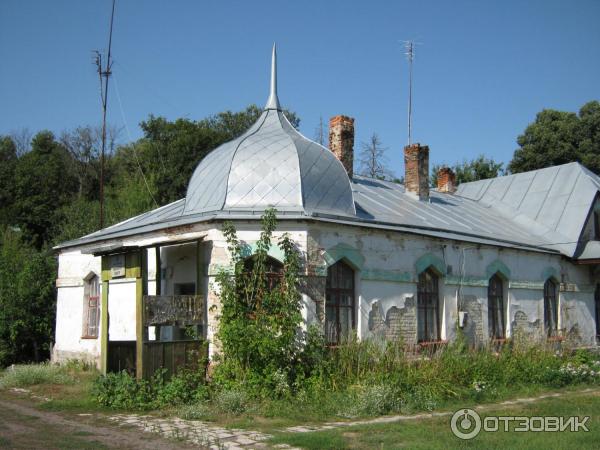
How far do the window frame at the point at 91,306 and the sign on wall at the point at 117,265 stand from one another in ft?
14.0

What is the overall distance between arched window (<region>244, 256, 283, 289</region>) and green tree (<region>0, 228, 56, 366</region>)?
776 centimetres

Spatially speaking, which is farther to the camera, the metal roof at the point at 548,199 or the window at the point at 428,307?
the metal roof at the point at 548,199

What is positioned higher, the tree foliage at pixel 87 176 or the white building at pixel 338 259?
the tree foliage at pixel 87 176

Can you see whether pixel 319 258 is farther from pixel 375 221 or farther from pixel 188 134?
pixel 188 134

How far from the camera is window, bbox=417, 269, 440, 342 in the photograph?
14.8m

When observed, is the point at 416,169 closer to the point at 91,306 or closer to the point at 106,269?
the point at 91,306

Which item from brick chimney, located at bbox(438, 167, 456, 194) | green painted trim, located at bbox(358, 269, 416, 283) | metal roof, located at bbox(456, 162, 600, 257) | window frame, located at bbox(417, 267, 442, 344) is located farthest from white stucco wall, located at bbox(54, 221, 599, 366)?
brick chimney, located at bbox(438, 167, 456, 194)

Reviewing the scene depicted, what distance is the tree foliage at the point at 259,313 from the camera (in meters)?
11.2

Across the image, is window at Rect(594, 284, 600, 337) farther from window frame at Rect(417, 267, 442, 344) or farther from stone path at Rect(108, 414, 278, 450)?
stone path at Rect(108, 414, 278, 450)

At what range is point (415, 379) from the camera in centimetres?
1138

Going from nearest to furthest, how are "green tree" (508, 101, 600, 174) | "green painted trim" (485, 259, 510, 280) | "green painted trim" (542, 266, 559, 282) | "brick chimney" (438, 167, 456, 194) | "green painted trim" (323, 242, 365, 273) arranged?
"green painted trim" (323, 242, 365, 273) < "green painted trim" (485, 259, 510, 280) < "green painted trim" (542, 266, 559, 282) < "brick chimney" (438, 167, 456, 194) < "green tree" (508, 101, 600, 174)

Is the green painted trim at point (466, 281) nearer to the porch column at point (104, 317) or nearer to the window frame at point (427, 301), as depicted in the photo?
the window frame at point (427, 301)

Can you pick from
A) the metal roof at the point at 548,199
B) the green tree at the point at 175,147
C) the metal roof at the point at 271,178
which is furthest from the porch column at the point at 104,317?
the green tree at the point at 175,147

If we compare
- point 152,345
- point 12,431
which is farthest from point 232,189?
point 12,431
